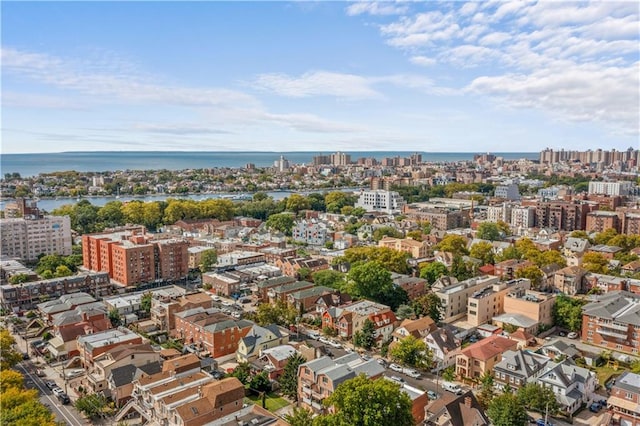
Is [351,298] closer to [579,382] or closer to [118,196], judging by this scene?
[579,382]

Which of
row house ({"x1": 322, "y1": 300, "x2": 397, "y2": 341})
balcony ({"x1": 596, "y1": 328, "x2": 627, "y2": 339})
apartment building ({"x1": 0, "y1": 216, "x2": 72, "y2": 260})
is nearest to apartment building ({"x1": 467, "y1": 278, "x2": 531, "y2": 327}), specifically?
row house ({"x1": 322, "y1": 300, "x2": 397, "y2": 341})

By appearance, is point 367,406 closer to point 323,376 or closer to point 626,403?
point 323,376

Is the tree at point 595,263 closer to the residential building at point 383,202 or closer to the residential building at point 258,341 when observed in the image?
the residential building at point 258,341

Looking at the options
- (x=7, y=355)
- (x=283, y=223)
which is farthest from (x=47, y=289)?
(x=283, y=223)

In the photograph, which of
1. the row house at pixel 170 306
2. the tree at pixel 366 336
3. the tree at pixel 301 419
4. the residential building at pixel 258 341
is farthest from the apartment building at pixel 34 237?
the tree at pixel 301 419

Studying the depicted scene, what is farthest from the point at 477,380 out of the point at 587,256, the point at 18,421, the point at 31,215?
the point at 31,215

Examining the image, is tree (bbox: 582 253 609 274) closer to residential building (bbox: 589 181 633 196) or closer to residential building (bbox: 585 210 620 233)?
residential building (bbox: 585 210 620 233)

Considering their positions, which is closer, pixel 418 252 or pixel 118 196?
pixel 418 252
